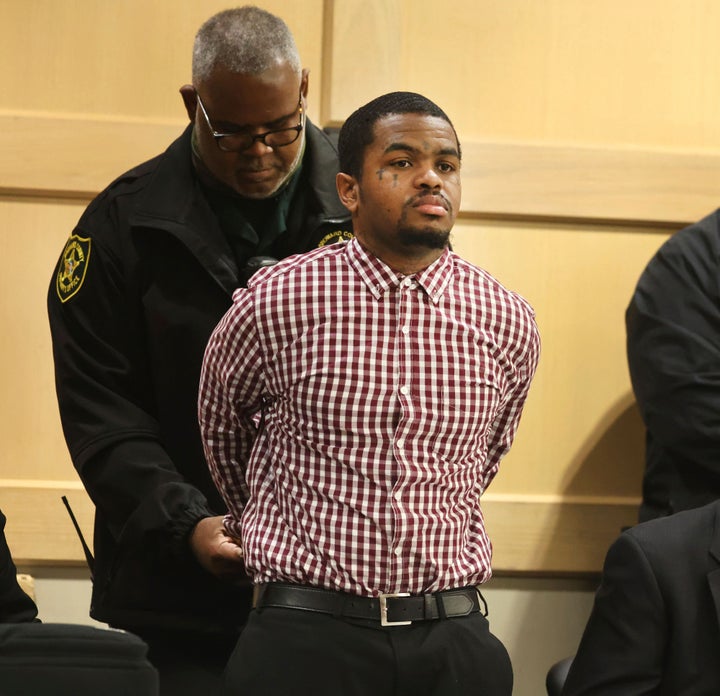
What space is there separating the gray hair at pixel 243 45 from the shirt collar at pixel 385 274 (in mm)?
446

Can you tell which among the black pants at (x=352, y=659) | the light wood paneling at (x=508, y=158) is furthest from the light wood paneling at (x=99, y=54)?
the black pants at (x=352, y=659)

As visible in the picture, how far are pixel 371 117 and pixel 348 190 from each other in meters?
0.10

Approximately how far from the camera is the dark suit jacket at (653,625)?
1.82 m

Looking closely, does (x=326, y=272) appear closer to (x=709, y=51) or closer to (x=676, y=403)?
(x=676, y=403)

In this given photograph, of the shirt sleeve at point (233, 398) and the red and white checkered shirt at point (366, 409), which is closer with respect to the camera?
the red and white checkered shirt at point (366, 409)

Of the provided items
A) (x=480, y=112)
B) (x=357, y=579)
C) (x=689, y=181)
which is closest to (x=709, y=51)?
(x=689, y=181)

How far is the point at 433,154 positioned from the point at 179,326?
0.57m

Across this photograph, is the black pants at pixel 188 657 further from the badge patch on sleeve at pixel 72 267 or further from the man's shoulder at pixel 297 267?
the man's shoulder at pixel 297 267

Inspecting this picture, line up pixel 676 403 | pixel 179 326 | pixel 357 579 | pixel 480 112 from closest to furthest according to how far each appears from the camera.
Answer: pixel 357 579, pixel 179 326, pixel 676 403, pixel 480 112

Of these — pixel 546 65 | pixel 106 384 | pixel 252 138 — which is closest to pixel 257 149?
pixel 252 138

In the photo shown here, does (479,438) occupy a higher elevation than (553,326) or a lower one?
higher

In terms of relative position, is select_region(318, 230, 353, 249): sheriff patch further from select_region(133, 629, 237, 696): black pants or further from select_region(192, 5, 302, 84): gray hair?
select_region(133, 629, 237, 696): black pants

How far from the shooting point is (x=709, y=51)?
10.7 feet

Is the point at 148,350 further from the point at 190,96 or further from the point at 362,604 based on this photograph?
the point at 362,604
